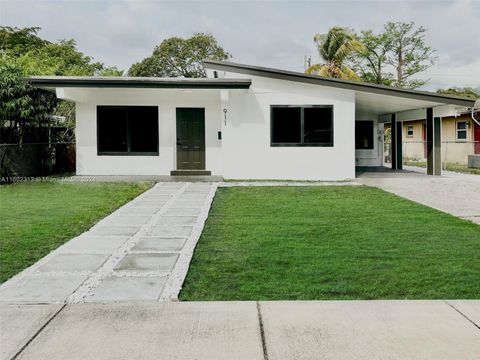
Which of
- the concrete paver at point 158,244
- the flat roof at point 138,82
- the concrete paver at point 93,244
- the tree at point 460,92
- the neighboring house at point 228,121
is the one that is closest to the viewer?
the concrete paver at point 93,244

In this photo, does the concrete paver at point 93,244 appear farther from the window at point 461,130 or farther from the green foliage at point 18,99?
the window at point 461,130

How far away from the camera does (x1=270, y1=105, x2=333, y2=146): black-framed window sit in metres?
14.4

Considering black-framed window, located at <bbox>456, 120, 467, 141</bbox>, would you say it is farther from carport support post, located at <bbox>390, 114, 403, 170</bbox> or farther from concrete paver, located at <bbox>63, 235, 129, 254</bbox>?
concrete paver, located at <bbox>63, 235, 129, 254</bbox>

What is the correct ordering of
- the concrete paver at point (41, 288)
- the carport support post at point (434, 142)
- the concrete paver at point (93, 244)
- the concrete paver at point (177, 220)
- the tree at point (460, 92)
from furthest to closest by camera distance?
the tree at point (460, 92) < the carport support post at point (434, 142) < the concrete paver at point (177, 220) < the concrete paver at point (93, 244) < the concrete paver at point (41, 288)

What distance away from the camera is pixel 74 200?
1019 cm

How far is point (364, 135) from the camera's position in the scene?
2144 cm

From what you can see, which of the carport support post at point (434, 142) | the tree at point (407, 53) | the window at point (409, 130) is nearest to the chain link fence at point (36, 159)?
the carport support post at point (434, 142)

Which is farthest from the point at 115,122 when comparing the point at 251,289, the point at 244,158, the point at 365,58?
the point at 365,58

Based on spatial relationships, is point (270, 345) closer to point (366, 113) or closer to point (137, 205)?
point (137, 205)

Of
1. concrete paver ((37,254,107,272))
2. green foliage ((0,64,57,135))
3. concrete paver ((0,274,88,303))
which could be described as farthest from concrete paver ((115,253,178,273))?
green foliage ((0,64,57,135))

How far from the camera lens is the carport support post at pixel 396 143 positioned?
19.9m

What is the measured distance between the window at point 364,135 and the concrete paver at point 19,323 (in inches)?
743

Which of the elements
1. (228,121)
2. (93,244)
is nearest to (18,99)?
(228,121)

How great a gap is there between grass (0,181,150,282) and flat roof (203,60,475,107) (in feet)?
13.5
